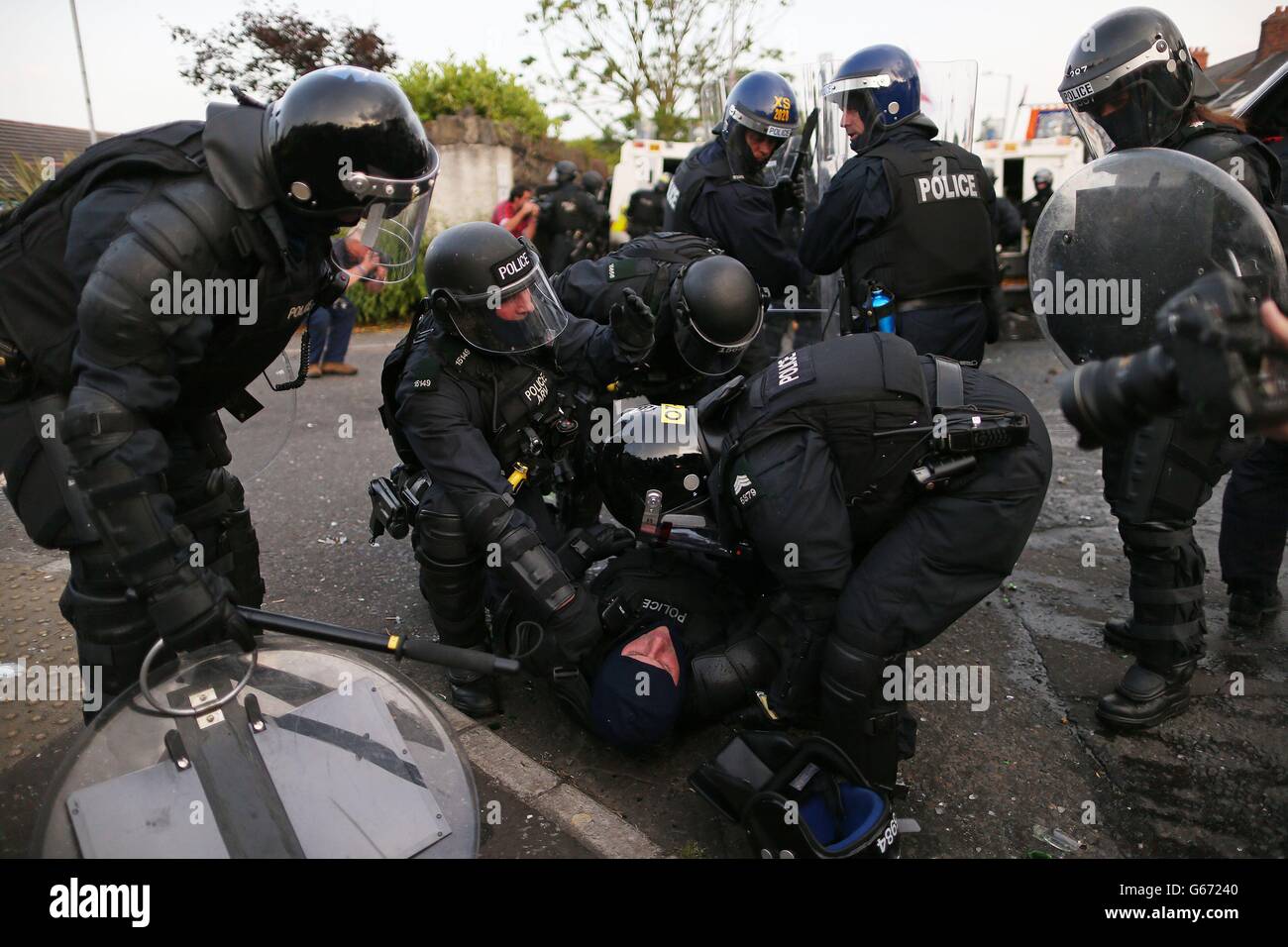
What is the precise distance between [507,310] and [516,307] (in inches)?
1.3

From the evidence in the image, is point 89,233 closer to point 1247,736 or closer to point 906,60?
point 906,60

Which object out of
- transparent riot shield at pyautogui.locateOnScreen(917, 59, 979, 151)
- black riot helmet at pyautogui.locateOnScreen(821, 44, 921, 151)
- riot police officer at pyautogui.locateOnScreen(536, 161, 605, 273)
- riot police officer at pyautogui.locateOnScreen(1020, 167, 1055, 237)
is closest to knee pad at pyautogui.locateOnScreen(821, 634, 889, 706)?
black riot helmet at pyautogui.locateOnScreen(821, 44, 921, 151)

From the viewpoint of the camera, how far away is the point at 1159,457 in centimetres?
262

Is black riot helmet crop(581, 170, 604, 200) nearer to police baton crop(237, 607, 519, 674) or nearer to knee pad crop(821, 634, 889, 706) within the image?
knee pad crop(821, 634, 889, 706)

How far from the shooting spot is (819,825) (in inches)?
83.6

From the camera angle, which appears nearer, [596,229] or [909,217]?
[909,217]

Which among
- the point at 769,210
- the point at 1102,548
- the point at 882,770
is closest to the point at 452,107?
the point at 769,210

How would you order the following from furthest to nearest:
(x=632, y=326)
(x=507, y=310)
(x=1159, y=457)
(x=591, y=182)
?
(x=591, y=182) → (x=632, y=326) → (x=507, y=310) → (x=1159, y=457)

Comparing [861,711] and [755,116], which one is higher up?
[755,116]

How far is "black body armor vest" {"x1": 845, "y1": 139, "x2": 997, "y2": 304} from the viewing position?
3404mm

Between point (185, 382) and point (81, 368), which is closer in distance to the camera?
point (81, 368)

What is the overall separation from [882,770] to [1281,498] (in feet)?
6.43

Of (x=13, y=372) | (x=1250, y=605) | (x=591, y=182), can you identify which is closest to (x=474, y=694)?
(x=13, y=372)

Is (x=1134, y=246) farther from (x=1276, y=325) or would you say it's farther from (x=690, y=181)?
(x=690, y=181)
